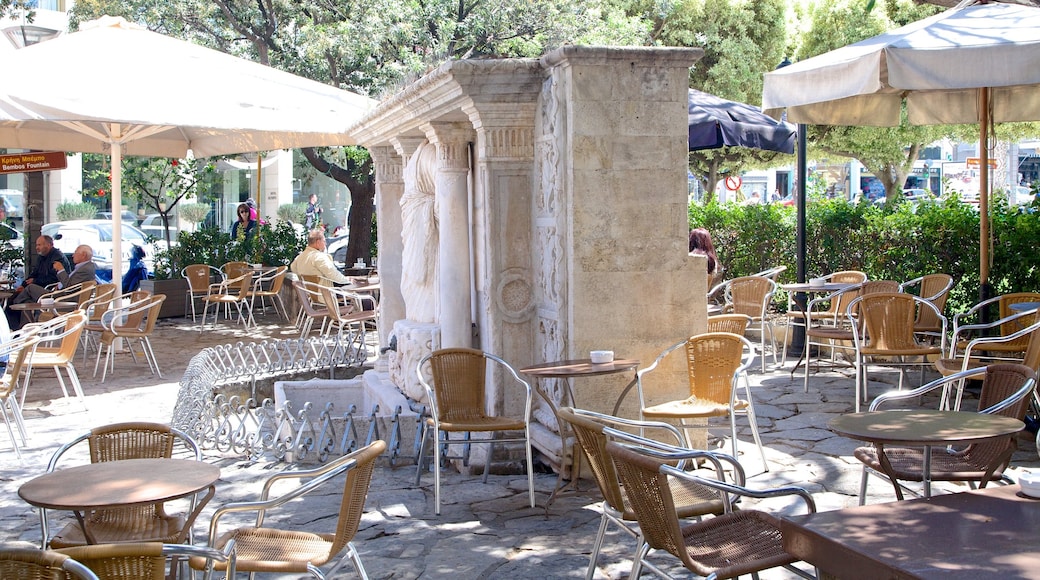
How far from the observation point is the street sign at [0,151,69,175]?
549 inches

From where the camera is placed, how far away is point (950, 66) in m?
6.31

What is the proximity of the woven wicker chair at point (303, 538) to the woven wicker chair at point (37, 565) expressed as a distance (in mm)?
890

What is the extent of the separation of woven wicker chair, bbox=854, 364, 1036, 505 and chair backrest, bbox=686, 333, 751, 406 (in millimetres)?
1175

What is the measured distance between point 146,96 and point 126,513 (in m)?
6.17

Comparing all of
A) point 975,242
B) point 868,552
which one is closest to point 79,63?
point 975,242

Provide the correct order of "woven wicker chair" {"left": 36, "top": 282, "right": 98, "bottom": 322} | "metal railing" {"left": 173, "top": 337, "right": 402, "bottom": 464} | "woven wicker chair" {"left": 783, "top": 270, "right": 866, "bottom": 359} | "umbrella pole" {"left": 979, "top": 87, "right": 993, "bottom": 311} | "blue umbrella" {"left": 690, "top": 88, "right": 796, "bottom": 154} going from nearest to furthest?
"metal railing" {"left": 173, "top": 337, "right": 402, "bottom": 464} → "umbrella pole" {"left": 979, "top": 87, "right": 993, "bottom": 311} → "woven wicker chair" {"left": 783, "top": 270, "right": 866, "bottom": 359} → "blue umbrella" {"left": 690, "top": 88, "right": 796, "bottom": 154} → "woven wicker chair" {"left": 36, "top": 282, "right": 98, "bottom": 322}

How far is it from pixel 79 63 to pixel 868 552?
8893mm

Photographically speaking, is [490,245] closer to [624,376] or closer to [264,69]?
[624,376]

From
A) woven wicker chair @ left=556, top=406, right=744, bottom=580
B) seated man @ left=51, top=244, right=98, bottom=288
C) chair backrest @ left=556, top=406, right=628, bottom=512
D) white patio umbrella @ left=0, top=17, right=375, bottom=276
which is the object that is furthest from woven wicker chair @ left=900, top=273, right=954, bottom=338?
seated man @ left=51, top=244, right=98, bottom=288

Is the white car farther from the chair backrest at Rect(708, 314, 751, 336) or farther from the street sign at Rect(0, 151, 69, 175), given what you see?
the chair backrest at Rect(708, 314, 751, 336)

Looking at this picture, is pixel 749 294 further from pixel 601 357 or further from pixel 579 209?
pixel 601 357

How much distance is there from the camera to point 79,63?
9.43 m

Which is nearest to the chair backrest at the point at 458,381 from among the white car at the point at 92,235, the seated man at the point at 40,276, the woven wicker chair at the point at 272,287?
the seated man at the point at 40,276

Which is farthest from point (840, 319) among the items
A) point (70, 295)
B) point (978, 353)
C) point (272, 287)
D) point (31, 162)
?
point (31, 162)
